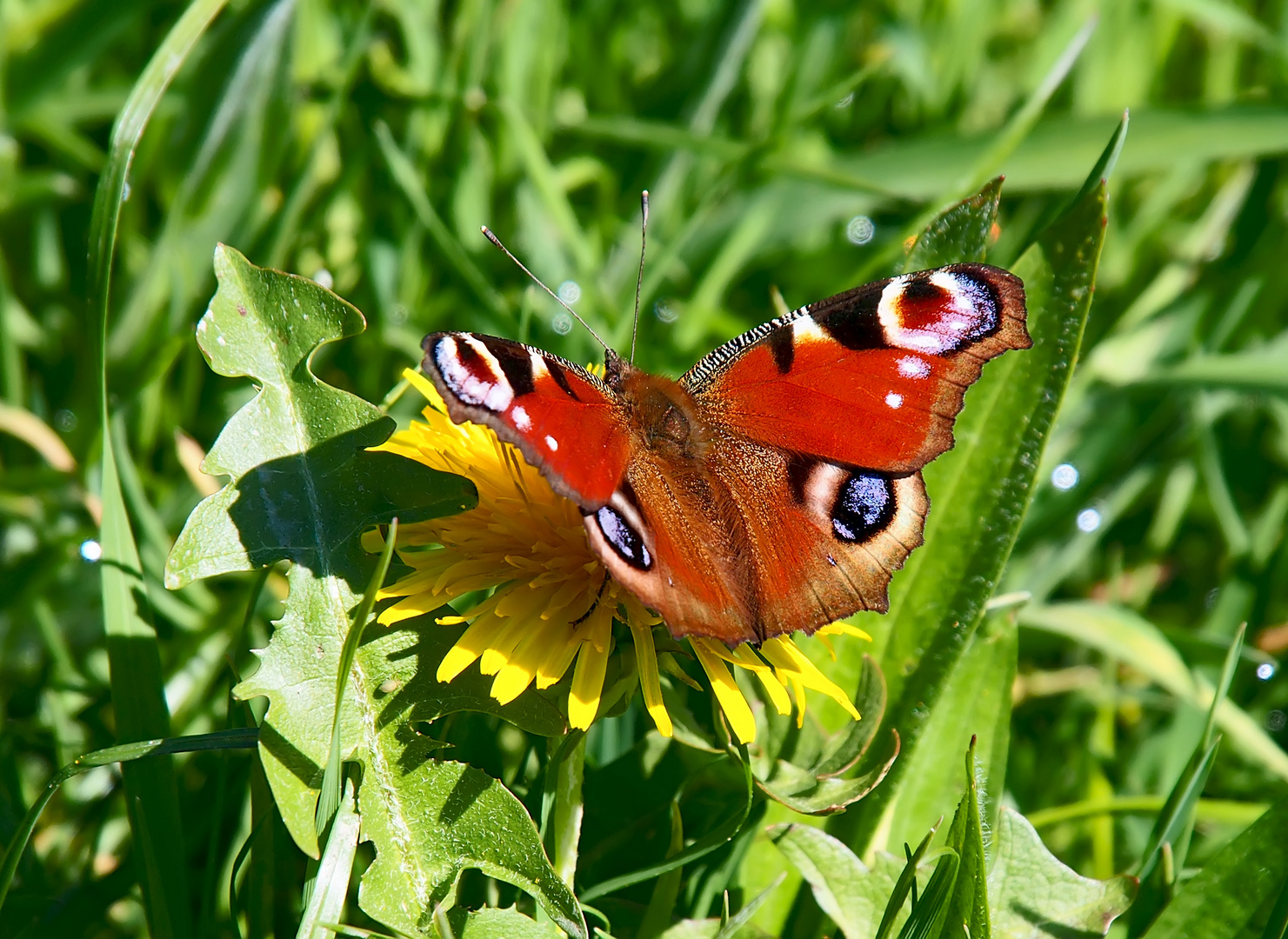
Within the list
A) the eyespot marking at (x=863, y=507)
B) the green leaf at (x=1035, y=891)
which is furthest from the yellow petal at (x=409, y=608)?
the green leaf at (x=1035, y=891)

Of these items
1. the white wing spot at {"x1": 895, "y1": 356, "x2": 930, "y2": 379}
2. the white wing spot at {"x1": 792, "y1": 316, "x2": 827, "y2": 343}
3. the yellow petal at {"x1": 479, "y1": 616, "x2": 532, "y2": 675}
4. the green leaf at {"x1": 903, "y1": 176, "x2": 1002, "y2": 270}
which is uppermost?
the green leaf at {"x1": 903, "y1": 176, "x2": 1002, "y2": 270}

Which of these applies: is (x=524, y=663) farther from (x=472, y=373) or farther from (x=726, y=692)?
(x=472, y=373)

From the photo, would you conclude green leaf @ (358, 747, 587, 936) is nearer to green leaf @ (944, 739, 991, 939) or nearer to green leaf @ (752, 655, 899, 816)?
green leaf @ (752, 655, 899, 816)

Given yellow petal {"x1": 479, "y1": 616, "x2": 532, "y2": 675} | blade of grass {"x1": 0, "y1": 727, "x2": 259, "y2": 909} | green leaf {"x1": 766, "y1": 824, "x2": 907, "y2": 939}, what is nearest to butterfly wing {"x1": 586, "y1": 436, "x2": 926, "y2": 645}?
yellow petal {"x1": 479, "y1": 616, "x2": 532, "y2": 675}

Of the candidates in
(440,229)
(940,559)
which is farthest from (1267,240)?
(440,229)

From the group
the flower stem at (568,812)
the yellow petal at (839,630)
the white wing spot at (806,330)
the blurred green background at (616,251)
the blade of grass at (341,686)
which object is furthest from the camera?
the blurred green background at (616,251)

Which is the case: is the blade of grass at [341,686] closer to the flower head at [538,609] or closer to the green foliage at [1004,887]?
the flower head at [538,609]

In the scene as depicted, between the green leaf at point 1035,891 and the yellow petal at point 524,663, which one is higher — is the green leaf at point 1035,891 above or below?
below

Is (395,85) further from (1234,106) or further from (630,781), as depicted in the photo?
(1234,106)
